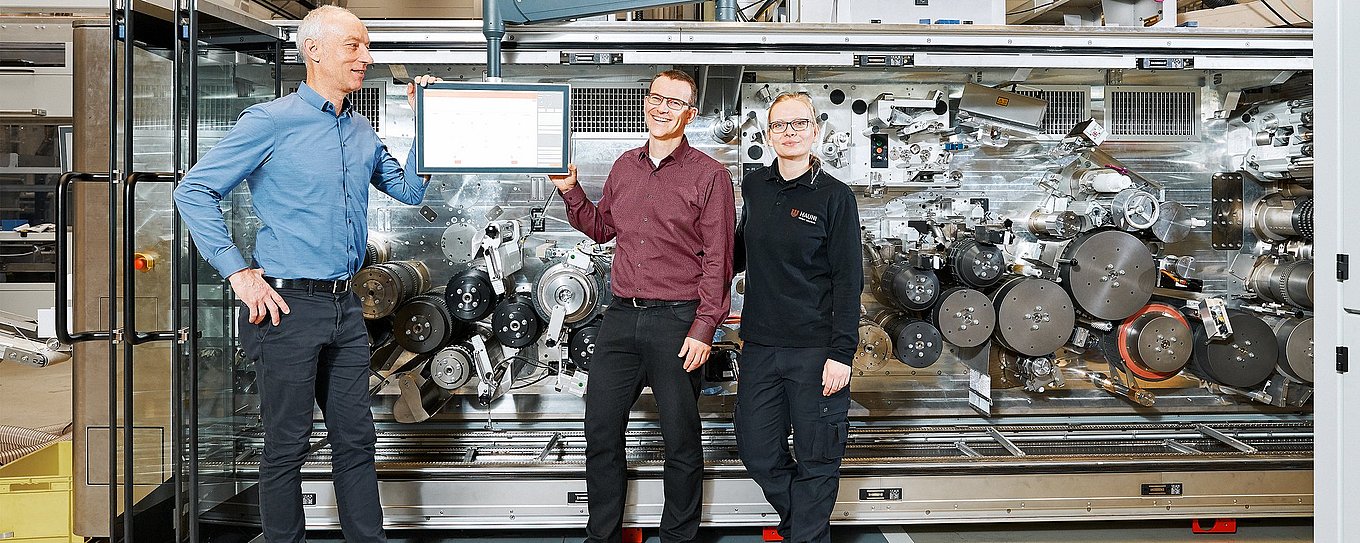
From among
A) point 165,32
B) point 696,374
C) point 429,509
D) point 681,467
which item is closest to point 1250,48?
point 696,374

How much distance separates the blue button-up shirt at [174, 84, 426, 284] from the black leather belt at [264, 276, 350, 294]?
0.06 ft

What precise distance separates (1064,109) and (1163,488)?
1.86 m

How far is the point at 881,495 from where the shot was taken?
11.2 feet

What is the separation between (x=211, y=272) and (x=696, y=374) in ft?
5.82

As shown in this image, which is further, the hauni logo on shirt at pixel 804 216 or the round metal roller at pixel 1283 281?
the round metal roller at pixel 1283 281

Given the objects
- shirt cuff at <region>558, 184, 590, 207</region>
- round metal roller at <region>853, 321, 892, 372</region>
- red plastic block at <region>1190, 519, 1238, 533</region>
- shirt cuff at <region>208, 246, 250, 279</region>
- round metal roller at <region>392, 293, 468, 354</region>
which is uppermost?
shirt cuff at <region>558, 184, 590, 207</region>

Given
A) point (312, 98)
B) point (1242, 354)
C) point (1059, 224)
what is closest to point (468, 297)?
point (312, 98)

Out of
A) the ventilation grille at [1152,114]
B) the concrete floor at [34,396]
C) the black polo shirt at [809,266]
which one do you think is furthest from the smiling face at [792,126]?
the concrete floor at [34,396]

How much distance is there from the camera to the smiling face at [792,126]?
2762mm

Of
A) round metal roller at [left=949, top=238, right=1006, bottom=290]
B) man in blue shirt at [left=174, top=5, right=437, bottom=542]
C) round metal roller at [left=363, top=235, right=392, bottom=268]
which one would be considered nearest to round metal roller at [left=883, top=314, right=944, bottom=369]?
round metal roller at [left=949, top=238, right=1006, bottom=290]

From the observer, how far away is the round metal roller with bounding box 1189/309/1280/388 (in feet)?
12.4

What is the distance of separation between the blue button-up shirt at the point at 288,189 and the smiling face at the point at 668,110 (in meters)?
0.97

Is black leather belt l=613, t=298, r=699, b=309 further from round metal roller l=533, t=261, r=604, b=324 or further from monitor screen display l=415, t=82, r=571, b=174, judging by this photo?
round metal roller l=533, t=261, r=604, b=324

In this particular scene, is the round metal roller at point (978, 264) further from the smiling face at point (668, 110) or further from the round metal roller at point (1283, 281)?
the smiling face at point (668, 110)
